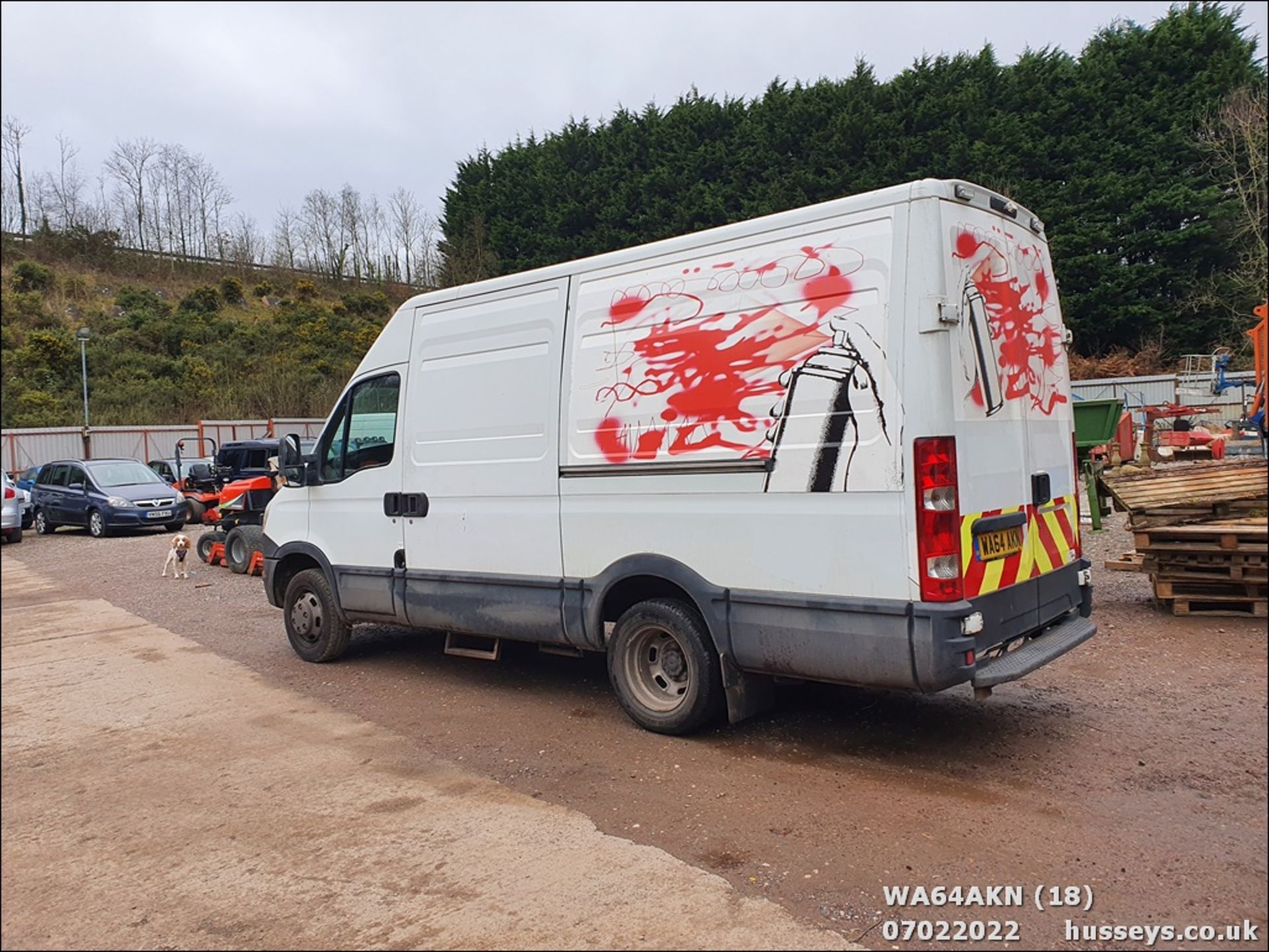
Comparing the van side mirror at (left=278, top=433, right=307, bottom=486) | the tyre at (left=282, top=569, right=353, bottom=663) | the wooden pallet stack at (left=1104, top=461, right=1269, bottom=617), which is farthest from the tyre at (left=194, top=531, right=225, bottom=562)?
the wooden pallet stack at (left=1104, top=461, right=1269, bottom=617)

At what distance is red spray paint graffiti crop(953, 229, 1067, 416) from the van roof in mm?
197

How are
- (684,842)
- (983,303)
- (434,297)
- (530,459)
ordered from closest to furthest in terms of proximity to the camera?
(684,842)
(983,303)
(530,459)
(434,297)

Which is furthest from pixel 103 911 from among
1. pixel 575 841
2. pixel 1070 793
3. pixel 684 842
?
pixel 1070 793

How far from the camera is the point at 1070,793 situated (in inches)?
167

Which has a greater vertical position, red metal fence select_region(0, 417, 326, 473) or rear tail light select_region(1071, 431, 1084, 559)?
red metal fence select_region(0, 417, 326, 473)

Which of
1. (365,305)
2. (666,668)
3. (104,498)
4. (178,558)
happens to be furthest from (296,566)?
(365,305)

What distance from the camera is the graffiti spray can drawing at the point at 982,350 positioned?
14.5ft

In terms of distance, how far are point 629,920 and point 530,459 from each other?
10.4 feet

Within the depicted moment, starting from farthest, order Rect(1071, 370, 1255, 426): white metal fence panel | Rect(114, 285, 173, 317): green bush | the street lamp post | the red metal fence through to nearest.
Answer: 1. Rect(114, 285, 173, 317): green bush
2. the street lamp post
3. the red metal fence
4. Rect(1071, 370, 1255, 426): white metal fence panel

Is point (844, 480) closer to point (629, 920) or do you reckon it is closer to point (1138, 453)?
point (629, 920)

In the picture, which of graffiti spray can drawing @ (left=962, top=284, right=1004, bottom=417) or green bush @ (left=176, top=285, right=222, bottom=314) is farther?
green bush @ (left=176, top=285, right=222, bottom=314)

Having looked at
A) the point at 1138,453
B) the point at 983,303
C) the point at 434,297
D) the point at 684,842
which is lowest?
the point at 684,842

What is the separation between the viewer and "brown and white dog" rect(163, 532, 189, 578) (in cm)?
1295

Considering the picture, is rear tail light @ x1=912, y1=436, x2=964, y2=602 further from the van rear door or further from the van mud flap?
the van mud flap
